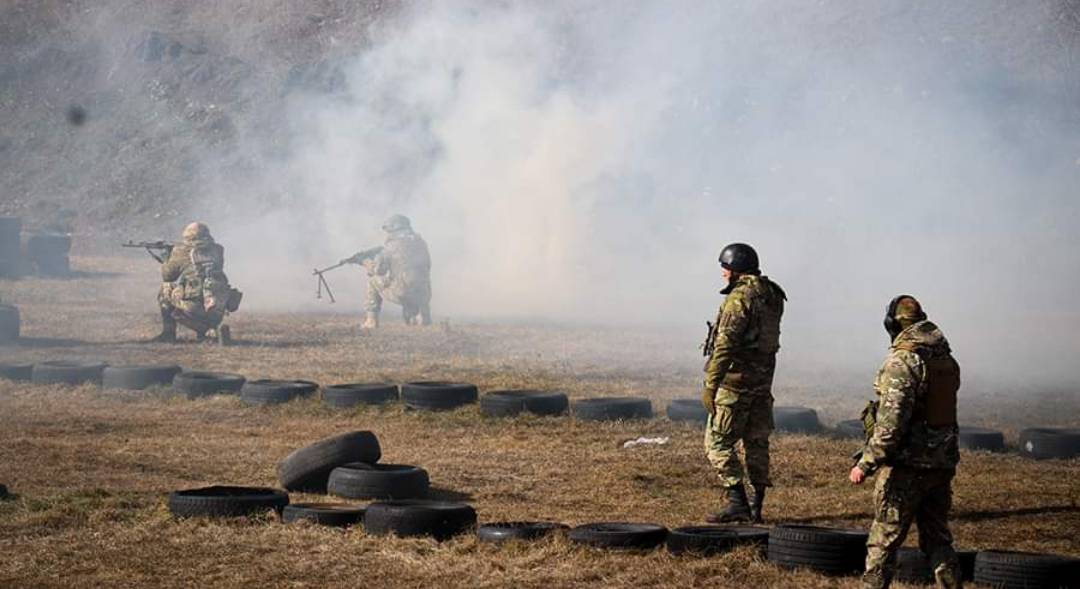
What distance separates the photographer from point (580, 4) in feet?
240

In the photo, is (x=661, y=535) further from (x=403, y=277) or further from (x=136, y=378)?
(x=403, y=277)

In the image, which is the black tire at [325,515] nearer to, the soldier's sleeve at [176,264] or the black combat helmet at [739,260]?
the black combat helmet at [739,260]

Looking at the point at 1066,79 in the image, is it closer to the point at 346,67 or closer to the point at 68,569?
the point at 346,67

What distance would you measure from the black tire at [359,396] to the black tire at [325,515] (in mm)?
8022

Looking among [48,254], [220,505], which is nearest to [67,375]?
[220,505]

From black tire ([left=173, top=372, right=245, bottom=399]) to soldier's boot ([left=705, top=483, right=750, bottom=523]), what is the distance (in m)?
10.6

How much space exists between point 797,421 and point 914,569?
8.97m

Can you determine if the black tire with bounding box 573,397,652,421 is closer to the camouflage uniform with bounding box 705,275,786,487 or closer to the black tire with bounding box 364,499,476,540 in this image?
the camouflage uniform with bounding box 705,275,786,487

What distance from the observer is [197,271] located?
29.6 meters

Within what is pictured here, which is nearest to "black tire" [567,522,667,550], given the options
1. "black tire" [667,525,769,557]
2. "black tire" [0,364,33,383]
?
"black tire" [667,525,769,557]

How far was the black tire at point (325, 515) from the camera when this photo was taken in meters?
13.0

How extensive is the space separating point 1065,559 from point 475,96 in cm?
4029

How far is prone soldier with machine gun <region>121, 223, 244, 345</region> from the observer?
2956 centimetres

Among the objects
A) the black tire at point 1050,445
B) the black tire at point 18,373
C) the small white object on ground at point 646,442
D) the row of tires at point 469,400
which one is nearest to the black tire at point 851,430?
the row of tires at point 469,400
